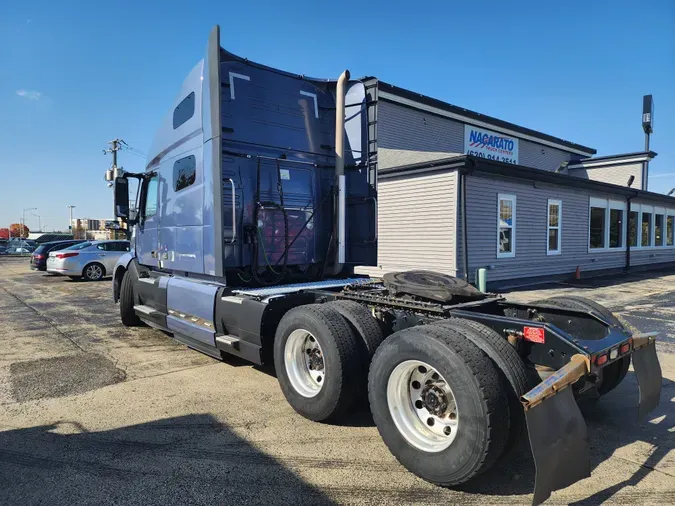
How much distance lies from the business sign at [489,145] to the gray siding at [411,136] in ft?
2.70

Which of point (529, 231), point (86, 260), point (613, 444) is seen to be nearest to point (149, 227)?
point (613, 444)

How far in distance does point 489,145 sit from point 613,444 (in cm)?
1985

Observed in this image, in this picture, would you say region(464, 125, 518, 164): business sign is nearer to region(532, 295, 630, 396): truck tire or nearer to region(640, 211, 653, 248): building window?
region(640, 211, 653, 248): building window

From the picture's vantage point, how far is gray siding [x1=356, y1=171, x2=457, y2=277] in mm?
12250

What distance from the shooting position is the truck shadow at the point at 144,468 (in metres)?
2.84

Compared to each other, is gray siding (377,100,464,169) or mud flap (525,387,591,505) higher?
gray siding (377,100,464,169)

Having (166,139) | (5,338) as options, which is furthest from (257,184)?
(5,338)

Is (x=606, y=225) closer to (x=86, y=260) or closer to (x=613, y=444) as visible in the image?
(x=613, y=444)

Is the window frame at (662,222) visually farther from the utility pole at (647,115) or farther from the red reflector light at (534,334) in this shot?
the red reflector light at (534,334)

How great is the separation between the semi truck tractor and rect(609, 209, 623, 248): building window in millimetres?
15012

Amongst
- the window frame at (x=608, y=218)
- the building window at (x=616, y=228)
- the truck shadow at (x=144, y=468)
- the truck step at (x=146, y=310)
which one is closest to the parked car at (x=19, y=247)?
the truck step at (x=146, y=310)

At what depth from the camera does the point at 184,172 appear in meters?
5.89

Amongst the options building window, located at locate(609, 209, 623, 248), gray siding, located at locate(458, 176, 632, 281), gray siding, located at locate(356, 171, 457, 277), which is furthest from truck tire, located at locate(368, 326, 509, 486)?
building window, located at locate(609, 209, 623, 248)

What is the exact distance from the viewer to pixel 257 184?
5617 mm
